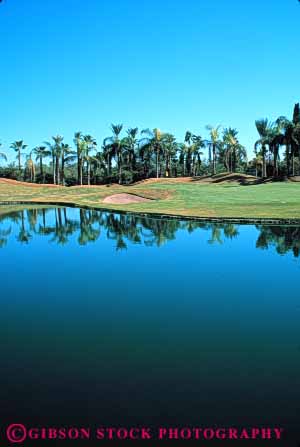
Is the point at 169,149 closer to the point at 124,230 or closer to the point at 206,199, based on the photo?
the point at 206,199

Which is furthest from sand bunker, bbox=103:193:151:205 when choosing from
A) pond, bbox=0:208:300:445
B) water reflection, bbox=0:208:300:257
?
pond, bbox=0:208:300:445

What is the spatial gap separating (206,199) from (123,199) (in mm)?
8860

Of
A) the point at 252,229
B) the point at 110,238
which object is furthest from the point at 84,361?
the point at 252,229

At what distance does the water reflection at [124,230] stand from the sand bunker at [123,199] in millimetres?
9272

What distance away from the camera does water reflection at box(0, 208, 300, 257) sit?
1870cm

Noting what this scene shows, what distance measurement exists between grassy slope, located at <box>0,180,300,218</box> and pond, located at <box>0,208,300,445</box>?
14.3 meters

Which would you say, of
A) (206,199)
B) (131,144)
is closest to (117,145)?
(131,144)

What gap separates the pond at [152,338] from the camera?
534 cm

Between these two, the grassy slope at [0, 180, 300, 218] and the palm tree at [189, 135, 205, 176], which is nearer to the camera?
the grassy slope at [0, 180, 300, 218]

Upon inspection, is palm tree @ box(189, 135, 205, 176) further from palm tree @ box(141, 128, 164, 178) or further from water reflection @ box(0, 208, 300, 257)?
water reflection @ box(0, 208, 300, 257)

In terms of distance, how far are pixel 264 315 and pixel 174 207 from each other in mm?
25995

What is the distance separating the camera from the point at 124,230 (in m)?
23.4

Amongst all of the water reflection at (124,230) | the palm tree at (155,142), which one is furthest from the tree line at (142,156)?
the water reflection at (124,230)

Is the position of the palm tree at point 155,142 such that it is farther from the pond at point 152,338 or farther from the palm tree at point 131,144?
the pond at point 152,338
